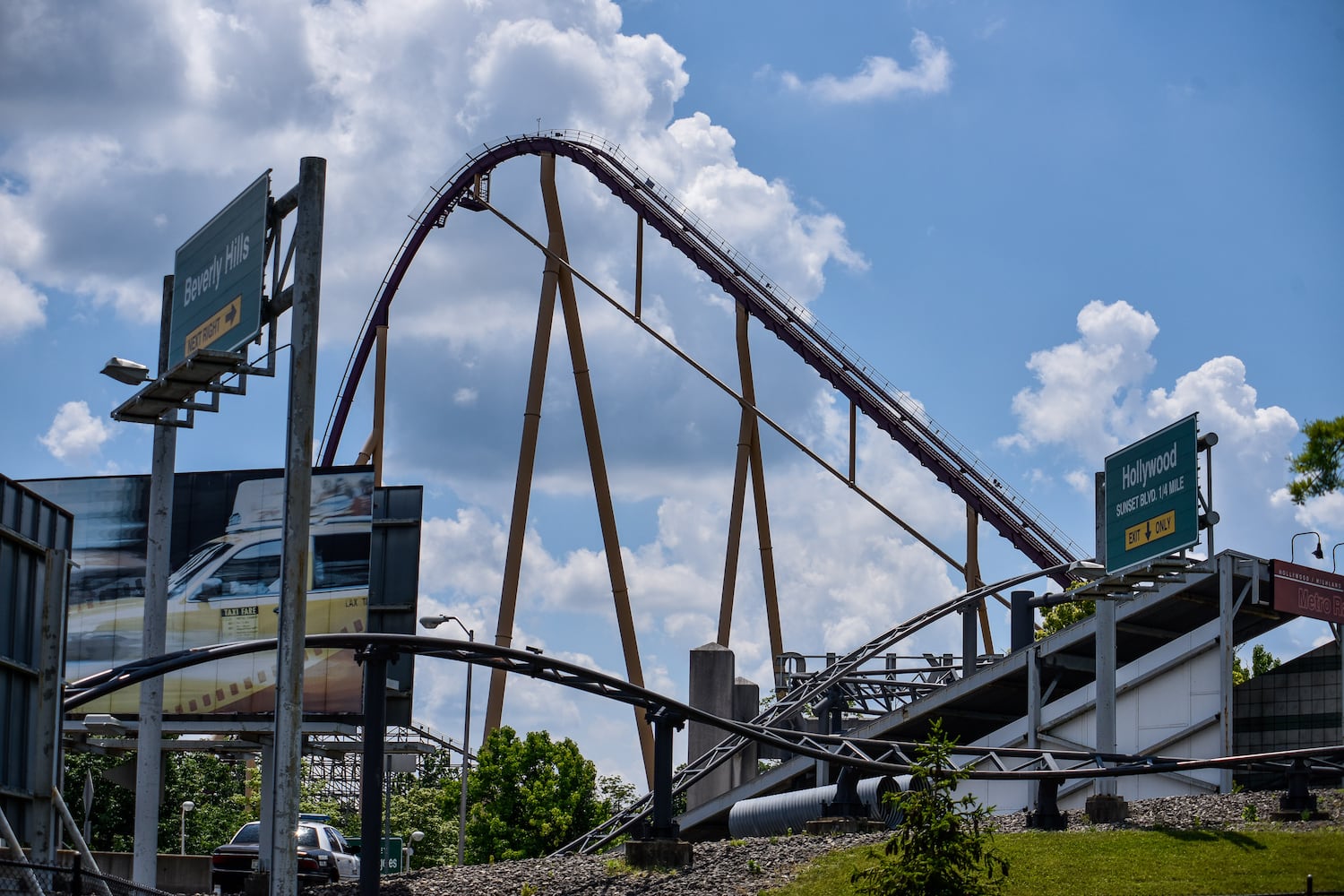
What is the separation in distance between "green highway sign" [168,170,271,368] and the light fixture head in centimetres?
54

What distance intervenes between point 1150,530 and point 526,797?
90.1 ft

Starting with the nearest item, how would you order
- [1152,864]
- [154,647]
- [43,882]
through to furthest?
[43,882]
[154,647]
[1152,864]

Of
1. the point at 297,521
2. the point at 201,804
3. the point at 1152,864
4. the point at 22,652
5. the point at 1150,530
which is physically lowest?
the point at 201,804

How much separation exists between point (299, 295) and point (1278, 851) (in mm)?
16986

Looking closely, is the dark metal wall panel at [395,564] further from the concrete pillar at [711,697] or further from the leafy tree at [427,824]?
the leafy tree at [427,824]

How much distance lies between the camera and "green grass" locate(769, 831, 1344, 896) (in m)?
23.0

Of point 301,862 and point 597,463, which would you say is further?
point 597,463

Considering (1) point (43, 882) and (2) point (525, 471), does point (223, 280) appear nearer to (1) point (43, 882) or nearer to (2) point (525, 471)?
(1) point (43, 882)

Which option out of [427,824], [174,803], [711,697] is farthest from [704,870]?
[427,824]

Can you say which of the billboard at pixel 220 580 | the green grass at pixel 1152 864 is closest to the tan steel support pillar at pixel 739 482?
the billboard at pixel 220 580

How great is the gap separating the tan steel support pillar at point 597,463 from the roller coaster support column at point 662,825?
19.5 metres

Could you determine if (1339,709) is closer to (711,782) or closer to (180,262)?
(711,782)

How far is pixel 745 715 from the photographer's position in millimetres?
44812

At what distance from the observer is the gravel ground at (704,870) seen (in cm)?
2450
